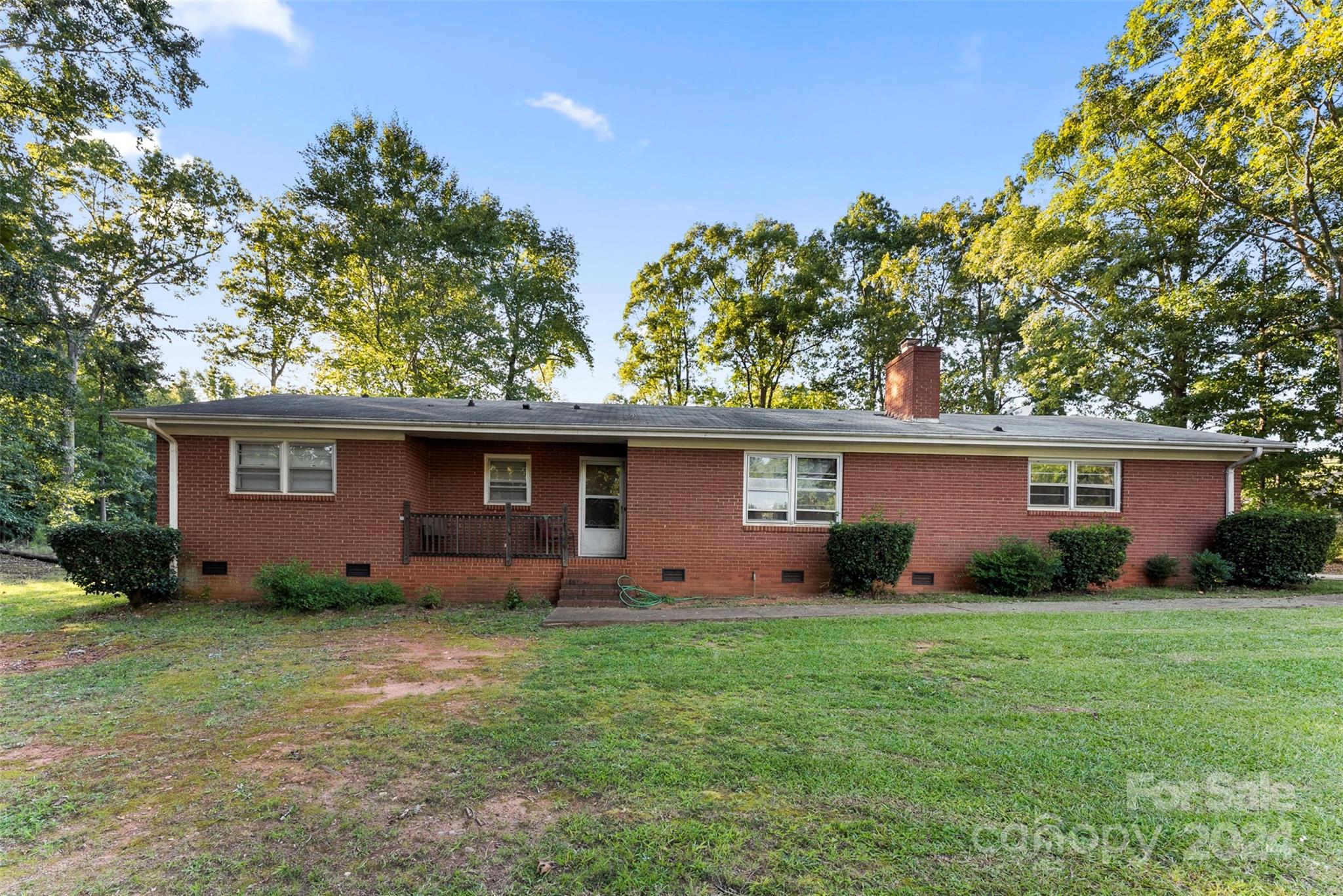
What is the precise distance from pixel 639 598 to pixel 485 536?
329 cm

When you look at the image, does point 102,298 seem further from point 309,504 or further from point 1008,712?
point 1008,712

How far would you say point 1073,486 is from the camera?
10164mm

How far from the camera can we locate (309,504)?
29.7ft

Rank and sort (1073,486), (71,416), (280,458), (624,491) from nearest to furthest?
1. (280,458)
2. (1073,486)
3. (624,491)
4. (71,416)

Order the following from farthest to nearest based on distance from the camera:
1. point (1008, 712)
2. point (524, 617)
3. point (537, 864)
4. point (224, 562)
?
1. point (224, 562)
2. point (524, 617)
3. point (1008, 712)
4. point (537, 864)

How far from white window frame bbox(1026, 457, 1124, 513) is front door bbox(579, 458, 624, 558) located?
7837 mm

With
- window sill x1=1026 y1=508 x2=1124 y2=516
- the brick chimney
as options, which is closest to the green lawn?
window sill x1=1026 y1=508 x2=1124 y2=516

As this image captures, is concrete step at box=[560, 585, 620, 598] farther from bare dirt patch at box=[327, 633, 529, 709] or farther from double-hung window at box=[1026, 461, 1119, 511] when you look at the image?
double-hung window at box=[1026, 461, 1119, 511]

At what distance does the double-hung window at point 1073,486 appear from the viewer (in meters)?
10.1

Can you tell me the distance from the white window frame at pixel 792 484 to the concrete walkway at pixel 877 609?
65.1 inches

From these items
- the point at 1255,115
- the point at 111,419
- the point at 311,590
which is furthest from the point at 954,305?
the point at 111,419

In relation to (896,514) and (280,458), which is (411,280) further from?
(896,514)

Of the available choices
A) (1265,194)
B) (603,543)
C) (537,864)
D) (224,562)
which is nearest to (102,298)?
(224,562)

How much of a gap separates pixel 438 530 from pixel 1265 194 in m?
22.8
